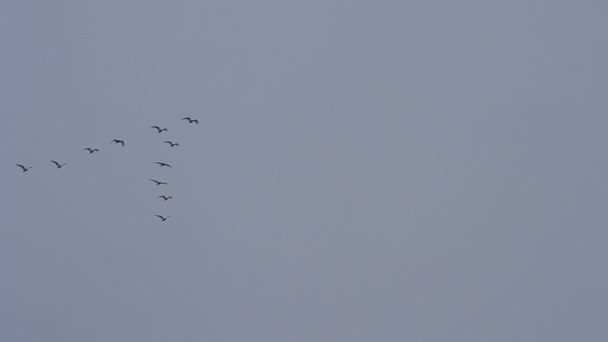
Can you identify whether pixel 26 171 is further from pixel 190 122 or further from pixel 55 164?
pixel 190 122

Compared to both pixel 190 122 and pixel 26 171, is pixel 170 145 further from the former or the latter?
pixel 26 171

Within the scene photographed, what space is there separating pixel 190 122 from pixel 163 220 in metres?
2.62

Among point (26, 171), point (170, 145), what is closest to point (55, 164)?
point (26, 171)

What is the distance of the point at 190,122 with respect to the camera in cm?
3619

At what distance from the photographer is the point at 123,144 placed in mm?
36562

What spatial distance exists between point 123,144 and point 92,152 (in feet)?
2.84

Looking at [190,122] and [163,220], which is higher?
[190,122]

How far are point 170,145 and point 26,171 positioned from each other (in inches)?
164

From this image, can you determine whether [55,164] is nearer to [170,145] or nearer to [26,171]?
[26,171]

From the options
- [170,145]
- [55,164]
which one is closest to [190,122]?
[170,145]

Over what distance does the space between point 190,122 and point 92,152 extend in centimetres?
275

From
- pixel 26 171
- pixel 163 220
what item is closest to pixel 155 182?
pixel 163 220

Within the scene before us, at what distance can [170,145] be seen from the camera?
36.3m

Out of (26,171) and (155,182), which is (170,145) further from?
(26,171)
